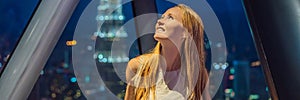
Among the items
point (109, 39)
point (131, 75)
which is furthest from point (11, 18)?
point (131, 75)

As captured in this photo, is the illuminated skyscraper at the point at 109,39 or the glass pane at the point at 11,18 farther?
the glass pane at the point at 11,18

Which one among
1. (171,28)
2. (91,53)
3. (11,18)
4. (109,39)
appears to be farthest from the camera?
(11,18)

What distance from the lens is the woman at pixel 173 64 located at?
880mm

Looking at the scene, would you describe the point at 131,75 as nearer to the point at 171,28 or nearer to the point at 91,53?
the point at 171,28

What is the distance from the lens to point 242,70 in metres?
1.78

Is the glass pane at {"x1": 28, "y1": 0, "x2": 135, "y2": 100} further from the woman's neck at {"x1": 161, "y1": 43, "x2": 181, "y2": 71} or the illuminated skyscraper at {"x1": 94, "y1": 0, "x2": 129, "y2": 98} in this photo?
the woman's neck at {"x1": 161, "y1": 43, "x2": 181, "y2": 71}

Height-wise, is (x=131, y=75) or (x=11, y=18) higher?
(x=11, y=18)

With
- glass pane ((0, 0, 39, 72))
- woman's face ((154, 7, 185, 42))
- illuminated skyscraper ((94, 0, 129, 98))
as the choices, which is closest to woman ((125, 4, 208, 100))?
woman's face ((154, 7, 185, 42))

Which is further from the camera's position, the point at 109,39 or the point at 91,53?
the point at 109,39

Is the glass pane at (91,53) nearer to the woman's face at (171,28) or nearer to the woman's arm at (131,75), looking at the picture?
the woman's arm at (131,75)

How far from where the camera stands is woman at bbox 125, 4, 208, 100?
0.88 meters

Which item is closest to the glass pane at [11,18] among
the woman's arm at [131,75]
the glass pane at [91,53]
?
the glass pane at [91,53]

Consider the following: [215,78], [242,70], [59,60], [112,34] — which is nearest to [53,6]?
[215,78]

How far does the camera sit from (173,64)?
36.0 inches
